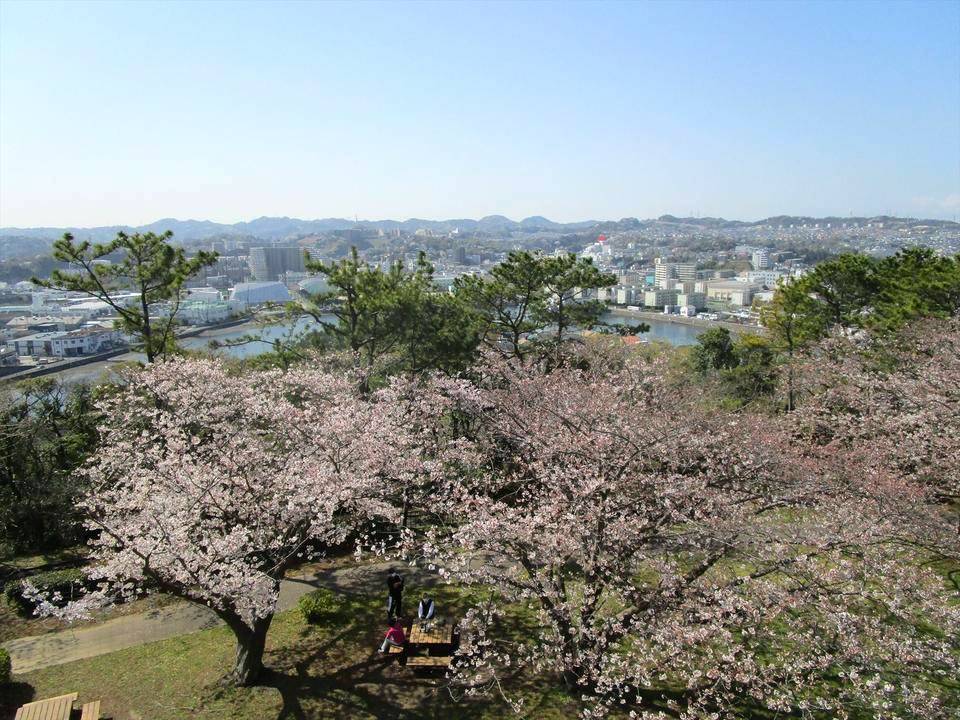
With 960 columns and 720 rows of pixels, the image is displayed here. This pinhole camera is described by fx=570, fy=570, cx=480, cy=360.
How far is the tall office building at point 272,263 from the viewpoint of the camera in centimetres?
14312

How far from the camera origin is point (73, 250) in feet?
47.6

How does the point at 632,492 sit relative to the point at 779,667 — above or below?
above

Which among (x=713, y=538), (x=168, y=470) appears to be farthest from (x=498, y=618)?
(x=168, y=470)

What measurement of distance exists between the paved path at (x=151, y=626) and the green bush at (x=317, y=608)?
717 millimetres

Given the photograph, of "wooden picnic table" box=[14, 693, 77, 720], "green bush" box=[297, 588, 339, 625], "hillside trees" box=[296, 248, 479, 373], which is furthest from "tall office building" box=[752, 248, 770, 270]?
"wooden picnic table" box=[14, 693, 77, 720]

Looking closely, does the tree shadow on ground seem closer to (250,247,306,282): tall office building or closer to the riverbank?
the riverbank

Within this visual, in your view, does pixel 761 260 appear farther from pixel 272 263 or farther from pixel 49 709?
pixel 49 709

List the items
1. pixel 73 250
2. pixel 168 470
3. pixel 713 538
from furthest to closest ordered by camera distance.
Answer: pixel 73 250
pixel 168 470
pixel 713 538

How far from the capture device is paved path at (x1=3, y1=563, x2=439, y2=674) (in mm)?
8156

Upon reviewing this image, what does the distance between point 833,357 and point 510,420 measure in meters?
10.9

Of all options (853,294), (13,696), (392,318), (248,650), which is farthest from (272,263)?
(248,650)

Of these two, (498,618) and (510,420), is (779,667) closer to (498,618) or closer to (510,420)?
(498,618)

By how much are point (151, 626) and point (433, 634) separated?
464cm

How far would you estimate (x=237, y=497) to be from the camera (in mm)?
7992
